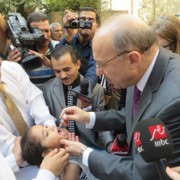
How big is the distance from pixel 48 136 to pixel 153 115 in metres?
0.82

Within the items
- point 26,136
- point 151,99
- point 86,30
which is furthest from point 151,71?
point 86,30

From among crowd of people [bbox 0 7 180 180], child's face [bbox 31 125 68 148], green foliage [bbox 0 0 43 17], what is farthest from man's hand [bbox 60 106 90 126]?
green foliage [bbox 0 0 43 17]

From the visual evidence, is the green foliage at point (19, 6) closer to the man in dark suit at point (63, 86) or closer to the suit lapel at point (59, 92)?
the man in dark suit at point (63, 86)

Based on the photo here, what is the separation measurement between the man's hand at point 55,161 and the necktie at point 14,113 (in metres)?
0.33

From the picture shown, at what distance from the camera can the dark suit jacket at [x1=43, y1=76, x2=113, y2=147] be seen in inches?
81.8

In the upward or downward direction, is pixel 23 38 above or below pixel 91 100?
above

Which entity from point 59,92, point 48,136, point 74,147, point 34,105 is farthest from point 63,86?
point 74,147

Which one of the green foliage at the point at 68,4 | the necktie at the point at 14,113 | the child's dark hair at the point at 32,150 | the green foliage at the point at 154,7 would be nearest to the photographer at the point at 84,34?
the necktie at the point at 14,113

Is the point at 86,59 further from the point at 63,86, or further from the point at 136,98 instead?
the point at 136,98

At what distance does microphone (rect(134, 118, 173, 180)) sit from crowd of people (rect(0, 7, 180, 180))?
61mm

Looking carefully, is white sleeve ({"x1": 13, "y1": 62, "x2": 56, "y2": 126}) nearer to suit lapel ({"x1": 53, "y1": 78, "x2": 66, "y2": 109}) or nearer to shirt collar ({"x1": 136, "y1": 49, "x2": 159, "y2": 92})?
suit lapel ({"x1": 53, "y1": 78, "x2": 66, "y2": 109})

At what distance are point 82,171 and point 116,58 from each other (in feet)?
3.42

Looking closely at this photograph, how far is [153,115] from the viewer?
1.20 meters

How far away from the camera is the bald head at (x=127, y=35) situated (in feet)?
4.01
